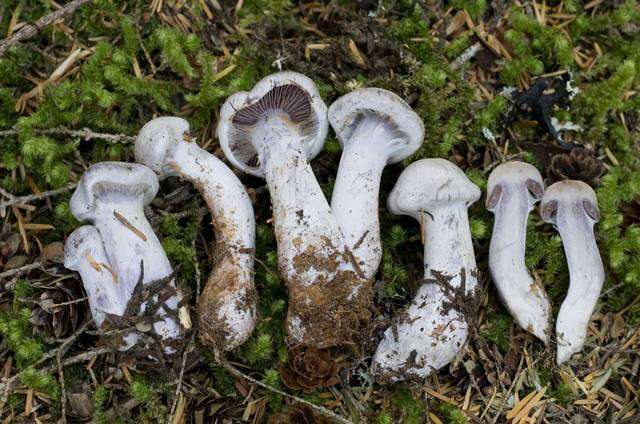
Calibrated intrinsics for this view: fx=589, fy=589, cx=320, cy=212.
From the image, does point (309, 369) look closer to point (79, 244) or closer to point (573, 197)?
point (79, 244)

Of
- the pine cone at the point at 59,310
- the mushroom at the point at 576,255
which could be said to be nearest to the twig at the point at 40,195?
the pine cone at the point at 59,310

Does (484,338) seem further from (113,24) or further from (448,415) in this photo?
(113,24)

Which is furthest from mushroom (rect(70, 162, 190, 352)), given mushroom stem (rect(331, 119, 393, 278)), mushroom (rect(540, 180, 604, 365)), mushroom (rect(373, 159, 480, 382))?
mushroom (rect(540, 180, 604, 365))

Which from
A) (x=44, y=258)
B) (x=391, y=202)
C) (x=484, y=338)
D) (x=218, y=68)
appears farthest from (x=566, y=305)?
(x=44, y=258)

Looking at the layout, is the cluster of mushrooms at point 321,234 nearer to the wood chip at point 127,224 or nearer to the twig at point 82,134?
the wood chip at point 127,224

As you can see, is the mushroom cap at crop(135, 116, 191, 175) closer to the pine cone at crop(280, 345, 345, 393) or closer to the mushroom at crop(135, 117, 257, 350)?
the mushroom at crop(135, 117, 257, 350)

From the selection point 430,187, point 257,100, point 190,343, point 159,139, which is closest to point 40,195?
point 159,139
